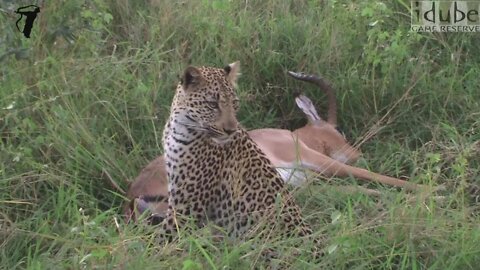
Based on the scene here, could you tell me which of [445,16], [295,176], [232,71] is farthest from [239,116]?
[445,16]

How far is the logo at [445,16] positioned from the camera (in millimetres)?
6434

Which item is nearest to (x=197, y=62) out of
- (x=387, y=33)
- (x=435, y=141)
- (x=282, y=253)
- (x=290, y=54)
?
(x=290, y=54)

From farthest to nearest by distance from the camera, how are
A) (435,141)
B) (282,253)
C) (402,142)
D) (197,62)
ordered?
(197,62) < (402,142) < (435,141) < (282,253)

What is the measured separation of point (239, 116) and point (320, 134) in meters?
0.48

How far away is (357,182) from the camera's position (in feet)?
18.1

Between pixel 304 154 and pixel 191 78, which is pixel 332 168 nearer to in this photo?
pixel 304 154

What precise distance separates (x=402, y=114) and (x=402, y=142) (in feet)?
0.60

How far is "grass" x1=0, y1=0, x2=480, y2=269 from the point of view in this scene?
13.7 feet

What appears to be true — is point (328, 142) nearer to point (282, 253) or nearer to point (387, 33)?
point (387, 33)

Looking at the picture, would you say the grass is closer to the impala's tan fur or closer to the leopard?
the impala's tan fur

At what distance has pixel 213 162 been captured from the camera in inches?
194

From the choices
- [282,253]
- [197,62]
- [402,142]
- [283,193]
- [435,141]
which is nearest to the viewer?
[282,253]

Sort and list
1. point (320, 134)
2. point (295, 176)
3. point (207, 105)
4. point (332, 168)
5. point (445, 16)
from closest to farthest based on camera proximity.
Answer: point (207, 105), point (295, 176), point (332, 168), point (320, 134), point (445, 16)

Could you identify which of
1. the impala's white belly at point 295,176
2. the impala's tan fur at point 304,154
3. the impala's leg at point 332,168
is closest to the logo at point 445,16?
the impala's tan fur at point 304,154
